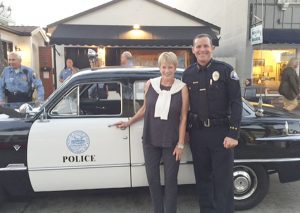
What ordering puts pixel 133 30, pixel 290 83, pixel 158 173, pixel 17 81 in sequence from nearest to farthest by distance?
1. pixel 158 173
2. pixel 17 81
3. pixel 290 83
4. pixel 133 30

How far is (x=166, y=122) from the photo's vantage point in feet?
10.4

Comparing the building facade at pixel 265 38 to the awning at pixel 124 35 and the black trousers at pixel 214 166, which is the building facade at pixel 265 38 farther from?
the black trousers at pixel 214 166

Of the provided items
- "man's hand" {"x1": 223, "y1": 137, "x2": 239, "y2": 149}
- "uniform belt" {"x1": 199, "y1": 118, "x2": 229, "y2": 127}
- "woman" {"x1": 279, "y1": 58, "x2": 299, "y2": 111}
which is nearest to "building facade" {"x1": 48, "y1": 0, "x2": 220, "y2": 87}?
"woman" {"x1": 279, "y1": 58, "x2": 299, "y2": 111}

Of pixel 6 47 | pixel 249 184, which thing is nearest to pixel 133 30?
pixel 6 47

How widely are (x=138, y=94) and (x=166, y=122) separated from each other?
2.09 ft

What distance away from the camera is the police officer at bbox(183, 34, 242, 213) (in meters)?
3.18

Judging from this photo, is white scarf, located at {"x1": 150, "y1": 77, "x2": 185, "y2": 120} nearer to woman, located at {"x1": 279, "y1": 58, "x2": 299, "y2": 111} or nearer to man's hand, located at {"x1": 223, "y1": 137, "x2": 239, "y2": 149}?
man's hand, located at {"x1": 223, "y1": 137, "x2": 239, "y2": 149}

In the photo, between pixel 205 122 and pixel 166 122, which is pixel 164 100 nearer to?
pixel 166 122

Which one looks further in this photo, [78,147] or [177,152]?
[78,147]

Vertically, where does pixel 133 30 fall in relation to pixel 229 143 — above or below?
above

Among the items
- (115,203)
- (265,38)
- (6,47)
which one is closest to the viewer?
(115,203)

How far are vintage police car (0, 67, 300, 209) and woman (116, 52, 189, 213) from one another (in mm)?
343

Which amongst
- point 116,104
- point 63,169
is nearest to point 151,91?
point 116,104

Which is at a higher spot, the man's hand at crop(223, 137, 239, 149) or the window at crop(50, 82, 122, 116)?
the window at crop(50, 82, 122, 116)
